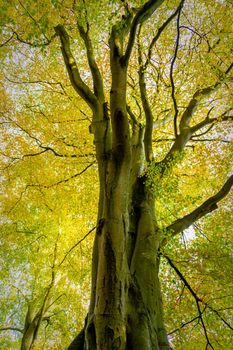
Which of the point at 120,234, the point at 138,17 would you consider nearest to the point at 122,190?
the point at 120,234

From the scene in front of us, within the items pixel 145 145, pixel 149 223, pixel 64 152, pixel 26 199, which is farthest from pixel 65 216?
pixel 149 223

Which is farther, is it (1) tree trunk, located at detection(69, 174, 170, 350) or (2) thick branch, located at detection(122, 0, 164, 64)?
(2) thick branch, located at detection(122, 0, 164, 64)

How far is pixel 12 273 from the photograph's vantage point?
14766 mm

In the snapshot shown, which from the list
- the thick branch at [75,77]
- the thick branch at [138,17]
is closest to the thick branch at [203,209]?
the thick branch at [75,77]

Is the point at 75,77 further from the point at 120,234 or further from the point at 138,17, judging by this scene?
the point at 120,234

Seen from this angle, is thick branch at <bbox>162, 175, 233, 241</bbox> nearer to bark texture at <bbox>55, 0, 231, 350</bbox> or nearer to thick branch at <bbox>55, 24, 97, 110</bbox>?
bark texture at <bbox>55, 0, 231, 350</bbox>

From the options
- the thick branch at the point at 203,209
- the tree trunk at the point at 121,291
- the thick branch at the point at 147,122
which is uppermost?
the thick branch at the point at 147,122

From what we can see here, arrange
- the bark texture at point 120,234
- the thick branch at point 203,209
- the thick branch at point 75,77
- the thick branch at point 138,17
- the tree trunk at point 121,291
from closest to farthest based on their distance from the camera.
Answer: the tree trunk at point 121,291 < the bark texture at point 120,234 < the thick branch at point 138,17 < the thick branch at point 75,77 < the thick branch at point 203,209

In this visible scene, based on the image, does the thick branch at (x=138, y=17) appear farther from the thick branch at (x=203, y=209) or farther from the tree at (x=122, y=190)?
the thick branch at (x=203, y=209)

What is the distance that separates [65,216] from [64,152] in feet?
8.50

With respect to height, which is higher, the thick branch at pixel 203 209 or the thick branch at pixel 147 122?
the thick branch at pixel 147 122

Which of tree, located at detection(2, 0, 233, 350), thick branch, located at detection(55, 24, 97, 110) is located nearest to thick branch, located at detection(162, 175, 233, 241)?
tree, located at detection(2, 0, 233, 350)

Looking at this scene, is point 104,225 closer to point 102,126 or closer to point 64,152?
point 102,126

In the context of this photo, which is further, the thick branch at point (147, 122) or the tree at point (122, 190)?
the thick branch at point (147, 122)
